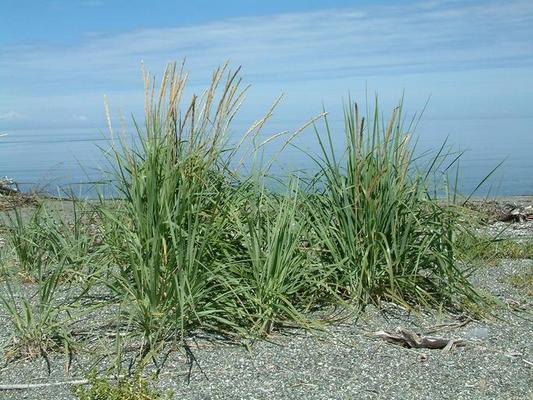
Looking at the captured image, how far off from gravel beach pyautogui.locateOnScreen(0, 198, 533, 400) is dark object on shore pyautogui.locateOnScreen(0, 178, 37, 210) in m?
7.34

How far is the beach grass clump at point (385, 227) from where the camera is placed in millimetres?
5012

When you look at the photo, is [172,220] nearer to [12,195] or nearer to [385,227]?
[385,227]

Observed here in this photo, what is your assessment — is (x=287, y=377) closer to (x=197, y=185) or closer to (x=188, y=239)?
(x=188, y=239)

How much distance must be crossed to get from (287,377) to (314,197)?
1.67m

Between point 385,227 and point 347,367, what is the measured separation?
122 centimetres

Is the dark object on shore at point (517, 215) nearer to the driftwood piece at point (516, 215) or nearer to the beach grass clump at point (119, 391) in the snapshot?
the driftwood piece at point (516, 215)

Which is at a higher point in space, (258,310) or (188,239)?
(188,239)

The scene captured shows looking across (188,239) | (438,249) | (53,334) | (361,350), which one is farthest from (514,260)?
(53,334)

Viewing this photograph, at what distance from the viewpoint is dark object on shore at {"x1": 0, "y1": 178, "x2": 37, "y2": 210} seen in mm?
11867

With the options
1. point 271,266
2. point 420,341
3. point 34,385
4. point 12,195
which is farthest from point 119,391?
point 12,195

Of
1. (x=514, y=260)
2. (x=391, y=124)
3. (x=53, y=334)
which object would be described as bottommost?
(x=514, y=260)

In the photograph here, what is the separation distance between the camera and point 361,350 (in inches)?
170

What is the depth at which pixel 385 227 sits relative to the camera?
507 centimetres

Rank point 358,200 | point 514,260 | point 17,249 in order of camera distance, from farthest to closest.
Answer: point 514,260
point 17,249
point 358,200
